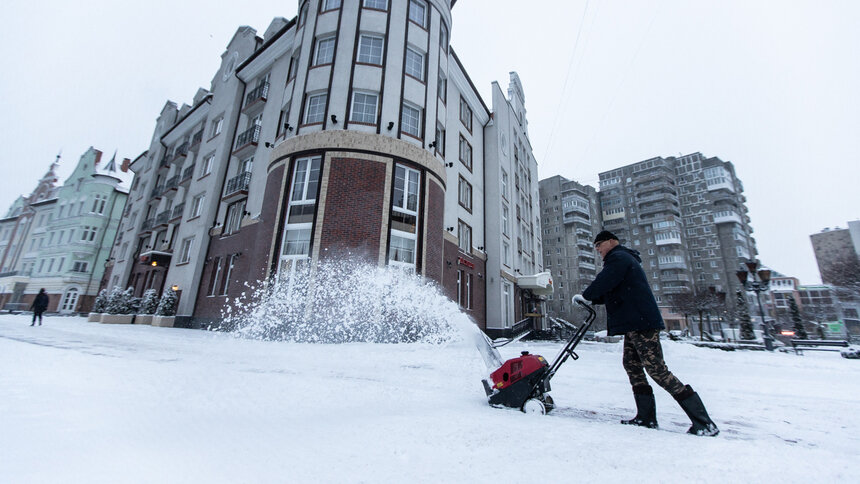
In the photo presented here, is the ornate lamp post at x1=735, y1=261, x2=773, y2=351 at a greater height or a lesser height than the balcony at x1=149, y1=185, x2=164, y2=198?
lesser

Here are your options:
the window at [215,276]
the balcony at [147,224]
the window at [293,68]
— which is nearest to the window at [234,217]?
the window at [215,276]

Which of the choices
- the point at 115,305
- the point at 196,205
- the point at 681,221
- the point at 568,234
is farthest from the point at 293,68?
the point at 681,221

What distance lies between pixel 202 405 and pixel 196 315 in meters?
17.5

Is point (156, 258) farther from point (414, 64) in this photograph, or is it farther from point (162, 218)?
point (414, 64)

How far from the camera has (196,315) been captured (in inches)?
685

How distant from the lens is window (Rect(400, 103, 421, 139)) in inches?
565

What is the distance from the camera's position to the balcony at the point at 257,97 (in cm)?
1879

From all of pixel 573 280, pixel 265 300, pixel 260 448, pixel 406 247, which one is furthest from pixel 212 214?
pixel 573 280

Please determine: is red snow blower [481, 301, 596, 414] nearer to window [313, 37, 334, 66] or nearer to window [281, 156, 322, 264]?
window [281, 156, 322, 264]

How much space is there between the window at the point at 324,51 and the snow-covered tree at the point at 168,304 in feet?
45.0

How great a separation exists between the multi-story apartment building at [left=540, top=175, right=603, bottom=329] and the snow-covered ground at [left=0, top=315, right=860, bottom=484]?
201 ft

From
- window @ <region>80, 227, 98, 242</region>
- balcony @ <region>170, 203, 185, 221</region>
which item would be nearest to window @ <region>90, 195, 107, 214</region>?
window @ <region>80, 227, 98, 242</region>

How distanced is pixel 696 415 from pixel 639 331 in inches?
31.2

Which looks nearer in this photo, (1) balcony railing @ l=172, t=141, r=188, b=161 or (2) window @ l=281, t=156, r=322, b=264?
(2) window @ l=281, t=156, r=322, b=264
